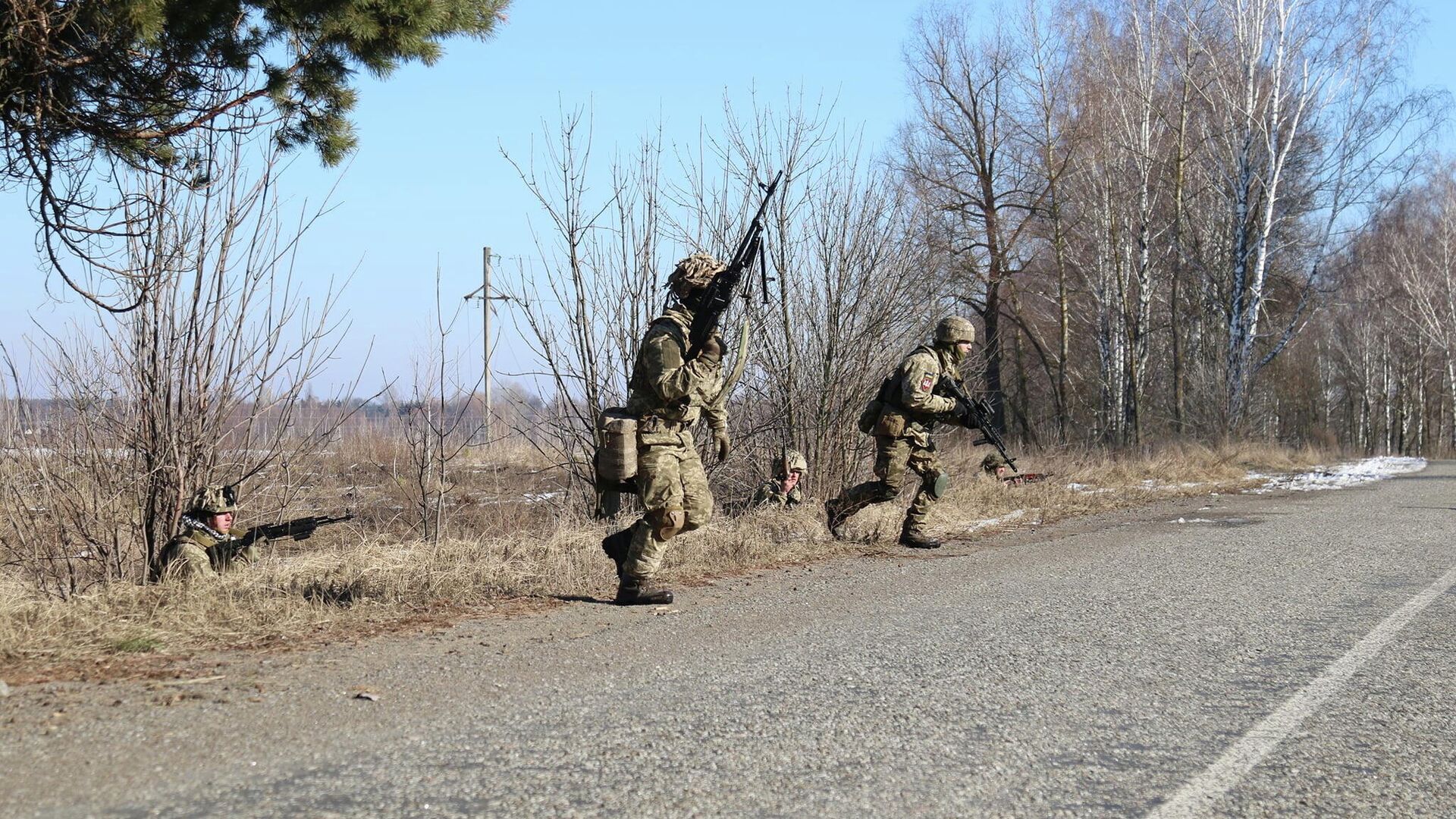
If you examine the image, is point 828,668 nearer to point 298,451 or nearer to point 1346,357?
point 298,451

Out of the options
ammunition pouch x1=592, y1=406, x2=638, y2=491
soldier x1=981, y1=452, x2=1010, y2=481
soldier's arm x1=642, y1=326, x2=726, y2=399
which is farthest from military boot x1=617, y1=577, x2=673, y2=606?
soldier x1=981, y1=452, x2=1010, y2=481

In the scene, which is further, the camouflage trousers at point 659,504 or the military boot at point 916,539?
the military boot at point 916,539

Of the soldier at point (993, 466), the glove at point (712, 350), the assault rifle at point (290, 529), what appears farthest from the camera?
the soldier at point (993, 466)

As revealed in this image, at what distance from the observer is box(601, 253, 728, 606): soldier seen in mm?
6391

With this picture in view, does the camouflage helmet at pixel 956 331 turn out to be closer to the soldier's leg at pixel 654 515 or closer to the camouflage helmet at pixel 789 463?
the camouflage helmet at pixel 789 463

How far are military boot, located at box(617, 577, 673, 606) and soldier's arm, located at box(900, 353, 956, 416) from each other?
11.3 feet

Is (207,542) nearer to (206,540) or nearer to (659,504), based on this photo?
(206,540)

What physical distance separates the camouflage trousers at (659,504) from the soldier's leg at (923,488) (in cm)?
325

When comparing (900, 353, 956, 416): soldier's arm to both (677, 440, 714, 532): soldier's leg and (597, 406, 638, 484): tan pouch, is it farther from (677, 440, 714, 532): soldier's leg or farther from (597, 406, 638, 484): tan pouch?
(597, 406, 638, 484): tan pouch

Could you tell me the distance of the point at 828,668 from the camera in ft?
15.6

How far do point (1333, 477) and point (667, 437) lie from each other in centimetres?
1723

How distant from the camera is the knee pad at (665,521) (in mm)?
6398

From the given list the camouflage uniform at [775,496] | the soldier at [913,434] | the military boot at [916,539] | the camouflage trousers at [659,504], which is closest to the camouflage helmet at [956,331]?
the soldier at [913,434]

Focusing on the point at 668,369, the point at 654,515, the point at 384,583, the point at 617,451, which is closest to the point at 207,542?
the point at 384,583
